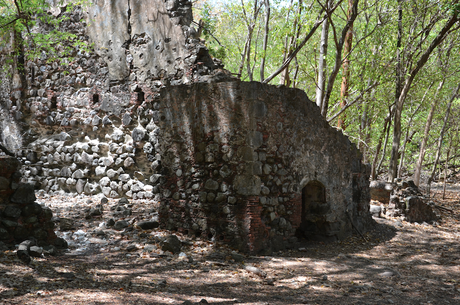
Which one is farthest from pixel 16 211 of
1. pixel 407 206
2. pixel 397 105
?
pixel 397 105

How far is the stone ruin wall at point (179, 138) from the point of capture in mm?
5961

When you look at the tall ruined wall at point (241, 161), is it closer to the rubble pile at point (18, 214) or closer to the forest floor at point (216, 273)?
the forest floor at point (216, 273)

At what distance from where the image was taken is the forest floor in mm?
3869

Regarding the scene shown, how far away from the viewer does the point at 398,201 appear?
10914mm

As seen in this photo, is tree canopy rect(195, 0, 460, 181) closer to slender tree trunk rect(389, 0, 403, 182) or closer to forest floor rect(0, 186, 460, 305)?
slender tree trunk rect(389, 0, 403, 182)

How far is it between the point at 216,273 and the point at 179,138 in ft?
8.38

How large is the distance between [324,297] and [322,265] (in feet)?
4.13

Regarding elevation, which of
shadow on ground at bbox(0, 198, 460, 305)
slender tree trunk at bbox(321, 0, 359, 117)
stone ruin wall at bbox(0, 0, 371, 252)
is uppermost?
slender tree trunk at bbox(321, 0, 359, 117)

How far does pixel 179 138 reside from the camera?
658 centimetres

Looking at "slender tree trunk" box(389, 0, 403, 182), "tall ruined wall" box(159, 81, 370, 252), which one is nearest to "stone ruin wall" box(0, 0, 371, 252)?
"tall ruined wall" box(159, 81, 370, 252)

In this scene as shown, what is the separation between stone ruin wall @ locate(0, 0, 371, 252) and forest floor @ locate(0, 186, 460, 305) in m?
0.59

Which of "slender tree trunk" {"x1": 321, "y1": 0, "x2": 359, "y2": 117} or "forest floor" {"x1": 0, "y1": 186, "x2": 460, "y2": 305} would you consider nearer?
"forest floor" {"x1": 0, "y1": 186, "x2": 460, "y2": 305}

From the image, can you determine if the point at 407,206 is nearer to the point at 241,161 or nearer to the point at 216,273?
the point at 241,161

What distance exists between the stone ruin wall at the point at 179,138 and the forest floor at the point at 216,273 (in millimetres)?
591
